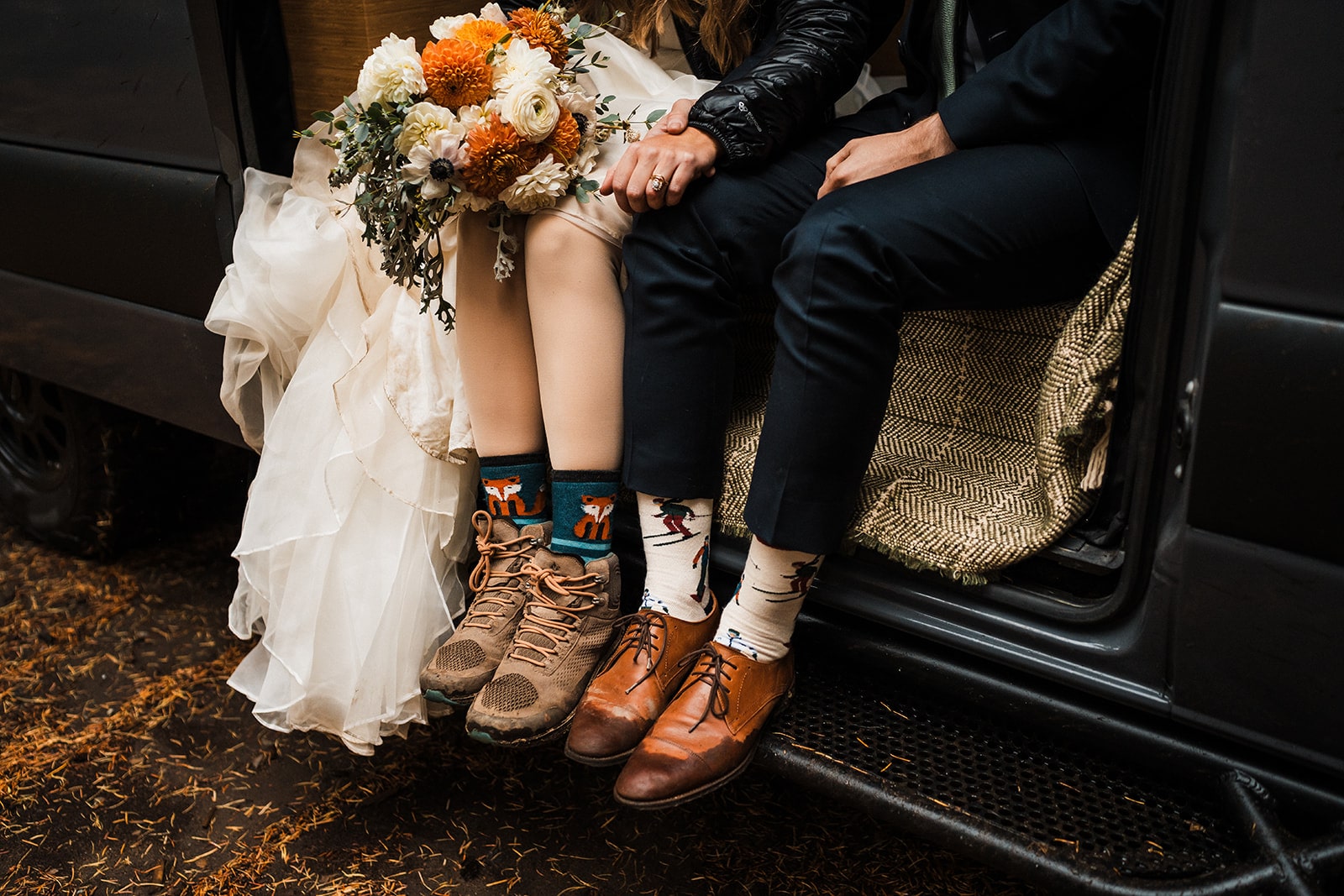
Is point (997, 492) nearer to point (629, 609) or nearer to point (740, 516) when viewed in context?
point (740, 516)

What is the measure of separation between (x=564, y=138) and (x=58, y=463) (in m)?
1.77

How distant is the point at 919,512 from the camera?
4.57ft

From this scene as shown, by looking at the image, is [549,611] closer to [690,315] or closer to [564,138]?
[690,315]

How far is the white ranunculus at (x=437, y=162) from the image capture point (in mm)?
1356

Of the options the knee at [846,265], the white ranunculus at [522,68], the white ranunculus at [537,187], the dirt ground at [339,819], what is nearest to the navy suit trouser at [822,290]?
the knee at [846,265]

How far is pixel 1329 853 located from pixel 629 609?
96 centimetres

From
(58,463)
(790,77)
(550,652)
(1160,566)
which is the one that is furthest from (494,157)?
(58,463)

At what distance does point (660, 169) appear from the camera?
140 cm

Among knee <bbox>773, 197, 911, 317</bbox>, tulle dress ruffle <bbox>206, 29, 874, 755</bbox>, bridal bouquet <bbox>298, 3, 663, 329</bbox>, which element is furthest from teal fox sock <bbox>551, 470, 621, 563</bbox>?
knee <bbox>773, 197, 911, 317</bbox>

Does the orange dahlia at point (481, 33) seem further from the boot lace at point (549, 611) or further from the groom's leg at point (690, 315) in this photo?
the boot lace at point (549, 611)

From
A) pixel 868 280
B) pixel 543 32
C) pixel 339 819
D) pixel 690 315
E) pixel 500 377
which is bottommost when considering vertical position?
pixel 339 819

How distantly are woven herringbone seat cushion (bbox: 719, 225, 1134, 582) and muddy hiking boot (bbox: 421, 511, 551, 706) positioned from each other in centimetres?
31

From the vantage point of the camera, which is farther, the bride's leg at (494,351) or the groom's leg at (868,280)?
the bride's leg at (494,351)

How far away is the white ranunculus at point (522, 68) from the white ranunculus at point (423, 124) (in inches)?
3.2
